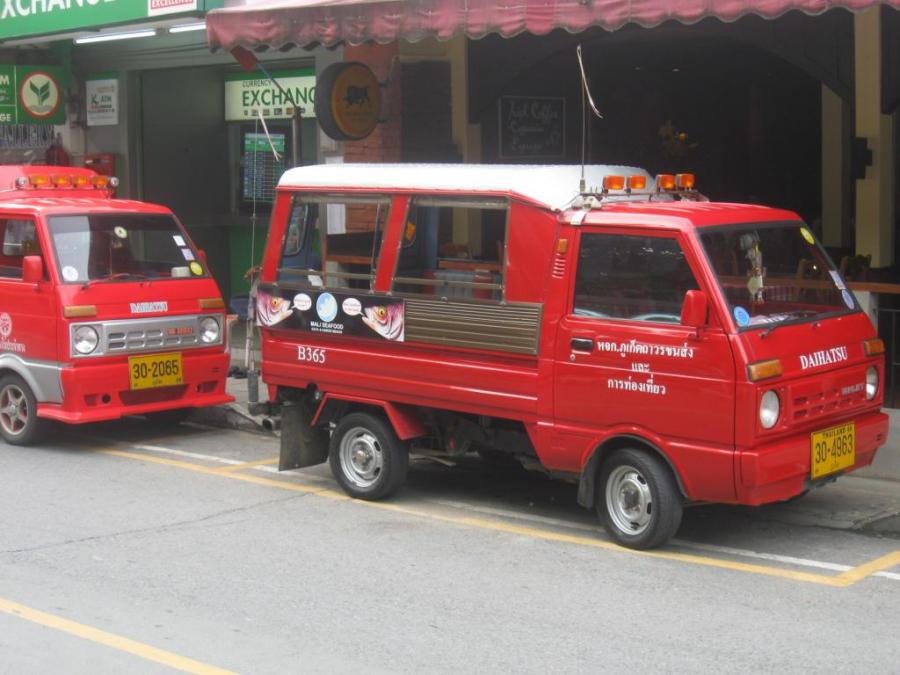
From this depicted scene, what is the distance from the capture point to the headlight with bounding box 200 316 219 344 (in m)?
10.9

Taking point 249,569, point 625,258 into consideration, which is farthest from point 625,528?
point 249,569

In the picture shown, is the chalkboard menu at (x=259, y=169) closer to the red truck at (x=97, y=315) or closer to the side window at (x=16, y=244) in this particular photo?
the red truck at (x=97, y=315)

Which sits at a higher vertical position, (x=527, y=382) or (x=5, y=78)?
(x=5, y=78)

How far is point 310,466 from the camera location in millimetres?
9500

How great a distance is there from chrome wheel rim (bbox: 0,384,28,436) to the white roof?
10.6 feet

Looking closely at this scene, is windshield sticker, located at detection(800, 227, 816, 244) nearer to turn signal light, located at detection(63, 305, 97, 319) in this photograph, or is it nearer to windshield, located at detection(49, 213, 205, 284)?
windshield, located at detection(49, 213, 205, 284)

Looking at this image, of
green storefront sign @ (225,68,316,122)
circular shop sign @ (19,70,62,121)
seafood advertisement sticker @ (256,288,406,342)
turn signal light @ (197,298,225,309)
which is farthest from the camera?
circular shop sign @ (19,70,62,121)

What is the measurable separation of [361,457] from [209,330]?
2.80 metres

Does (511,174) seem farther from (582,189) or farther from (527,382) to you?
(527,382)

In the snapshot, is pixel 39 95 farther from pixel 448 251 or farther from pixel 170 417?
pixel 448 251

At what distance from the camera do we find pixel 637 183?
7.98 meters

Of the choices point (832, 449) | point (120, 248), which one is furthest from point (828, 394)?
point (120, 248)

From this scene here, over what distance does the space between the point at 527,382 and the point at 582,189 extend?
1.17m

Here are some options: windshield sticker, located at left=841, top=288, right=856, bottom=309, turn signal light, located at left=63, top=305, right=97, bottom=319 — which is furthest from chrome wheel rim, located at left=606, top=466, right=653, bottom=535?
turn signal light, located at left=63, top=305, right=97, bottom=319
